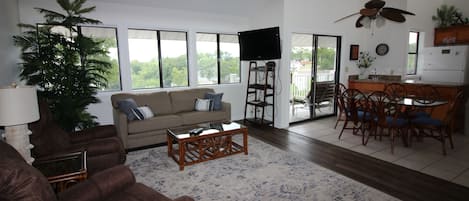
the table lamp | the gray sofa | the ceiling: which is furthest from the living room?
the table lamp

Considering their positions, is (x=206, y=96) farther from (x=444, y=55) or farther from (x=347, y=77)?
(x=444, y=55)

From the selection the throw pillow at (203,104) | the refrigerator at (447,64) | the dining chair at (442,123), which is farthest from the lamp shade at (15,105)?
the refrigerator at (447,64)

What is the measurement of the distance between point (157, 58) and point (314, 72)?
3336 millimetres

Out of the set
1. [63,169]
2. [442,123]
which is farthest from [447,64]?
[63,169]

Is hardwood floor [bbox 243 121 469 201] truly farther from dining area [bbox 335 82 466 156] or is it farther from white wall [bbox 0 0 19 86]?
white wall [bbox 0 0 19 86]

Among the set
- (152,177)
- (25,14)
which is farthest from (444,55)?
(25,14)

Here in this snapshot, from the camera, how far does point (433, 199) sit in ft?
8.06

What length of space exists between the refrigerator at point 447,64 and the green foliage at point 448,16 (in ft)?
3.66

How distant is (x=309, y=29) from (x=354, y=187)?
341cm

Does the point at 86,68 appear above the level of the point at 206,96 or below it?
above

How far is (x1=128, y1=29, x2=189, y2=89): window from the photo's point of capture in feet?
15.4

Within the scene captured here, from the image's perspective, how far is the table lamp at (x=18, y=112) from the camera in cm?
172

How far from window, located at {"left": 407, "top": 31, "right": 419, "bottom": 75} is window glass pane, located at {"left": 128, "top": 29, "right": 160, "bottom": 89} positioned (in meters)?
6.75

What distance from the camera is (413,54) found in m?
7.19
